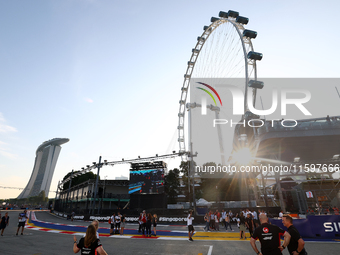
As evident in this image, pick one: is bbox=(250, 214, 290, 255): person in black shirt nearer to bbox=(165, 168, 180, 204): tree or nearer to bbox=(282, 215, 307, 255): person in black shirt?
bbox=(282, 215, 307, 255): person in black shirt

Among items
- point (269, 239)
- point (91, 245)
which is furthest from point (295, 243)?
point (91, 245)

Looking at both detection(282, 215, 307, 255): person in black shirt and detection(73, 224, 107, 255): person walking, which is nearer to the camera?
detection(73, 224, 107, 255): person walking

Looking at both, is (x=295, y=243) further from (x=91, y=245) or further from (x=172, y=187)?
(x=172, y=187)

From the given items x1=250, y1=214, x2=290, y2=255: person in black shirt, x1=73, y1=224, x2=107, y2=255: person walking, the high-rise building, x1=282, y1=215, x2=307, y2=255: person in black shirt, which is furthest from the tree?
the high-rise building

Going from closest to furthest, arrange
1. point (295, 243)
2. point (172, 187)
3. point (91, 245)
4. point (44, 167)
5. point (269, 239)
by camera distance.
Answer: point (91, 245), point (269, 239), point (295, 243), point (172, 187), point (44, 167)

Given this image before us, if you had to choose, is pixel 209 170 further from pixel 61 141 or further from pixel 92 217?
pixel 61 141

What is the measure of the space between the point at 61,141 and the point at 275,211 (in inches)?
7499

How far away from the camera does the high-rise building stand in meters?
165

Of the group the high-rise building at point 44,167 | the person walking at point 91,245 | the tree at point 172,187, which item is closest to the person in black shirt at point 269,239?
the person walking at point 91,245

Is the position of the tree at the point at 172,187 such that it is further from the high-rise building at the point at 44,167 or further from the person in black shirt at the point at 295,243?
the high-rise building at the point at 44,167

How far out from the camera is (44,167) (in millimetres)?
168875

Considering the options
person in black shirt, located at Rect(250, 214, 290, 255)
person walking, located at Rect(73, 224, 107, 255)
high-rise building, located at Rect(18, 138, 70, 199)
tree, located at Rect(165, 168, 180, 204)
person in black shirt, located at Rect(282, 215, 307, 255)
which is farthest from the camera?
high-rise building, located at Rect(18, 138, 70, 199)

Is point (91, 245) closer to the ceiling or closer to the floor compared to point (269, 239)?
closer to the floor

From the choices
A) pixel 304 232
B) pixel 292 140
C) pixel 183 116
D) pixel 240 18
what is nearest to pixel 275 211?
pixel 292 140
